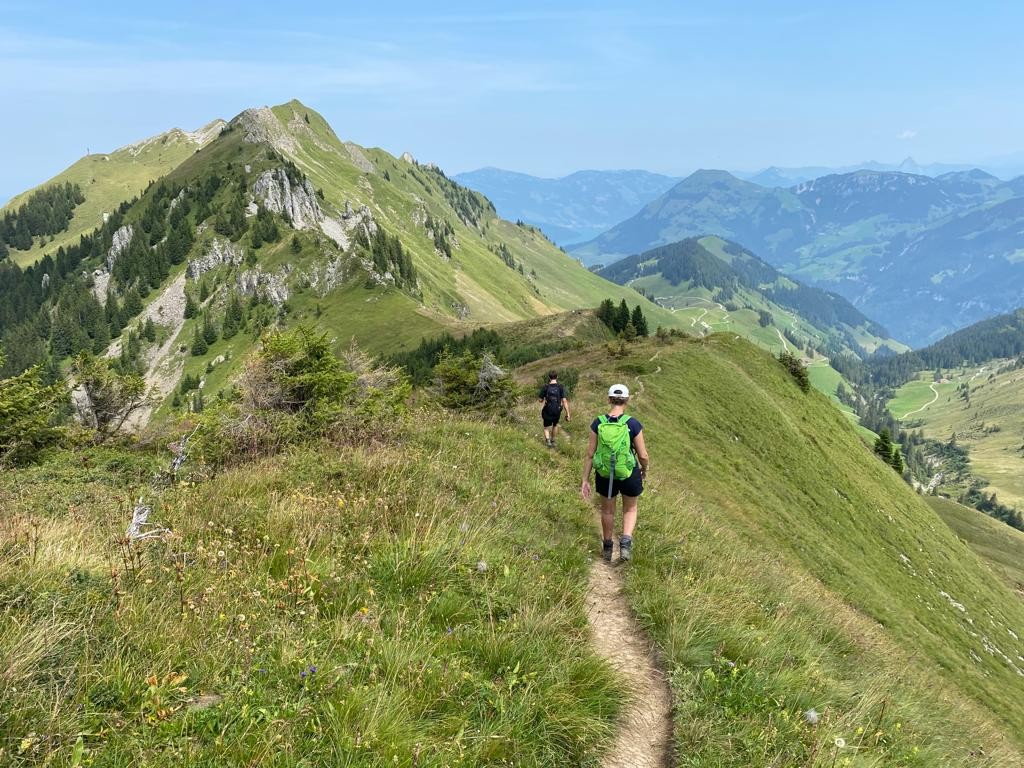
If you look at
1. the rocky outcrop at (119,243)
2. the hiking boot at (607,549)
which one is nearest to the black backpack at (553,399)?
the hiking boot at (607,549)

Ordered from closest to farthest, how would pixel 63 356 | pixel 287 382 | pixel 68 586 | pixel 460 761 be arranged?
pixel 460 761 < pixel 68 586 < pixel 287 382 < pixel 63 356

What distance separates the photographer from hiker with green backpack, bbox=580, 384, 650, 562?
9414 millimetres

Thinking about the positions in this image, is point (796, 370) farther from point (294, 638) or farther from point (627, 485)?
point (294, 638)

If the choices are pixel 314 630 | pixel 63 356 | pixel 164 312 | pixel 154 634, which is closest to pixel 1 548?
pixel 154 634

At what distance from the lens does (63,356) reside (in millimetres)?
140625

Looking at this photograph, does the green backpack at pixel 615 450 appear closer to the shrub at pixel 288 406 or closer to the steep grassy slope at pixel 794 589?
the steep grassy slope at pixel 794 589

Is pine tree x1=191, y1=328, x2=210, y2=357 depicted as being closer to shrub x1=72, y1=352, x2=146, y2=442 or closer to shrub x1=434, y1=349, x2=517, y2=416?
shrub x1=72, y1=352, x2=146, y2=442

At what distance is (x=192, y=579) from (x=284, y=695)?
1878 millimetres

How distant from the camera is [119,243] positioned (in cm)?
17012

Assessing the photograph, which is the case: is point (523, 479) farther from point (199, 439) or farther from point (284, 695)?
point (284, 695)

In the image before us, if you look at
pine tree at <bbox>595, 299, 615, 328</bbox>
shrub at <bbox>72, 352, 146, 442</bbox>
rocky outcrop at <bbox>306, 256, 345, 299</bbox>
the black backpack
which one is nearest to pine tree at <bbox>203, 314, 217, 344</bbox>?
rocky outcrop at <bbox>306, 256, 345, 299</bbox>

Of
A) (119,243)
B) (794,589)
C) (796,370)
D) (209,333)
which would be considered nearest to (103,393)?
(794,589)

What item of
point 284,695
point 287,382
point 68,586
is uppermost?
point 287,382

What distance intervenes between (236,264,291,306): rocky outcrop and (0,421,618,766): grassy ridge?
125622 mm
